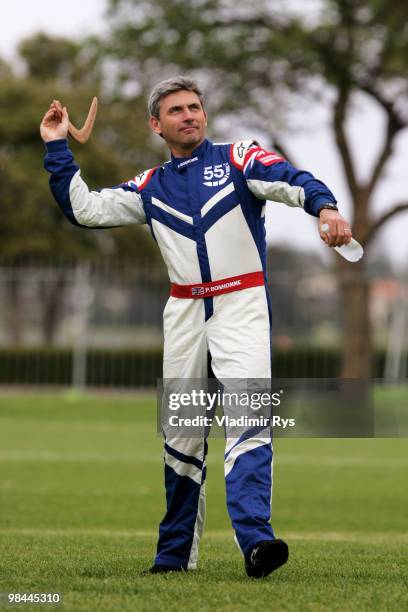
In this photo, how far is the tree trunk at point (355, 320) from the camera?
27594mm

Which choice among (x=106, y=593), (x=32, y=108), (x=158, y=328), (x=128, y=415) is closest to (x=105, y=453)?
(x=128, y=415)

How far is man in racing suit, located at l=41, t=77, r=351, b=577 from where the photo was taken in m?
5.39

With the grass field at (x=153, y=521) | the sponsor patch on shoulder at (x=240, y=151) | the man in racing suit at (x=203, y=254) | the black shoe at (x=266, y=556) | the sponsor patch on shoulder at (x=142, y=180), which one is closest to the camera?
the grass field at (x=153, y=521)

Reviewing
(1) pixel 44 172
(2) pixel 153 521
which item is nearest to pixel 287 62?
(1) pixel 44 172

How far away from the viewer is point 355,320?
2789 centimetres

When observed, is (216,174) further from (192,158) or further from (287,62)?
(287,62)

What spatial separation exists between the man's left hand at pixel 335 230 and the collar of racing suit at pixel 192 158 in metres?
0.90

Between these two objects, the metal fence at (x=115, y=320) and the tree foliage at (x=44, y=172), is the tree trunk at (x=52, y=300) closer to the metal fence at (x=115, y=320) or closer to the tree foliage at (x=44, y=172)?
the metal fence at (x=115, y=320)

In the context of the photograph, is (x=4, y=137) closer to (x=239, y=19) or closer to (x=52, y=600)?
(x=239, y=19)

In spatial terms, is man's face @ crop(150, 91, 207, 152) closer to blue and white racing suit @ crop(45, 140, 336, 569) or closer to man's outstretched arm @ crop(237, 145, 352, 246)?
blue and white racing suit @ crop(45, 140, 336, 569)

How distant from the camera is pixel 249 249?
5645 mm

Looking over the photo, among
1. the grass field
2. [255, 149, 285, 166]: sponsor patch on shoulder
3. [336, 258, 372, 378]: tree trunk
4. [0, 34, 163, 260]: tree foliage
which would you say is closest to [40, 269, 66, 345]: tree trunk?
the grass field

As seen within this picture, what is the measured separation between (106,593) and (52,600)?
300mm

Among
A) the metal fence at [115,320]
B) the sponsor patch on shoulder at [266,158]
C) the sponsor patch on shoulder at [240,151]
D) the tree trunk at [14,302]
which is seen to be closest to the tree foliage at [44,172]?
the tree trunk at [14,302]
